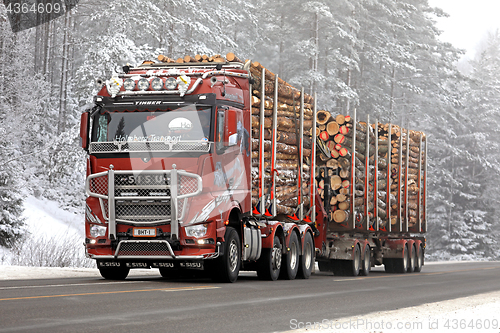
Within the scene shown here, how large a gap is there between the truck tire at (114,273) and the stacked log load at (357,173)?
719 centimetres

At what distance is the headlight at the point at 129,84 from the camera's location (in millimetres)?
13648

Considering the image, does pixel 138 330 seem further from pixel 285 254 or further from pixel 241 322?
pixel 285 254

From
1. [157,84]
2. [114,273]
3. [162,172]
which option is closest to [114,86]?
[157,84]

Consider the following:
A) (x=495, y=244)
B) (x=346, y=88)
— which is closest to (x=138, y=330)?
(x=346, y=88)

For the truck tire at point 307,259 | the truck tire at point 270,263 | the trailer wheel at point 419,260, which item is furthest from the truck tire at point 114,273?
the trailer wheel at point 419,260

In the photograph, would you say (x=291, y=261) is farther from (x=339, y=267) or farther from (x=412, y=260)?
(x=412, y=260)

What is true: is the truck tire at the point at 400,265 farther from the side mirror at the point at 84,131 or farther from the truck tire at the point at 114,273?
the side mirror at the point at 84,131

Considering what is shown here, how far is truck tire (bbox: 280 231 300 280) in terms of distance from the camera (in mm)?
16391

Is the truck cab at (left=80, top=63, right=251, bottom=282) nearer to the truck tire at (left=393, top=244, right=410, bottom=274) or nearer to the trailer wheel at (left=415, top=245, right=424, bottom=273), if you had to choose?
the truck tire at (left=393, top=244, right=410, bottom=274)

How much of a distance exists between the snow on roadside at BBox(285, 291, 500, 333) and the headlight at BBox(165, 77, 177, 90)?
603 centimetres

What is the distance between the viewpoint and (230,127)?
43.3 feet

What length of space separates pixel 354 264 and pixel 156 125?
933 centimetres

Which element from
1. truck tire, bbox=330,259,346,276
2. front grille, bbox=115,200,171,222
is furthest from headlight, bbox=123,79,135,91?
truck tire, bbox=330,259,346,276

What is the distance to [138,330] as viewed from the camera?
710 cm
